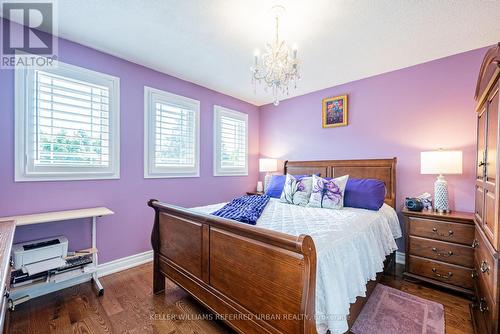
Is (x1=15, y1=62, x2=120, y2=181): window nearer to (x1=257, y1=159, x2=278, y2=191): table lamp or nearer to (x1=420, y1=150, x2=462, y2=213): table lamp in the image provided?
(x1=257, y1=159, x2=278, y2=191): table lamp

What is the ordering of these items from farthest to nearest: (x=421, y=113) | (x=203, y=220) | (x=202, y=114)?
(x=202, y=114)
(x=421, y=113)
(x=203, y=220)

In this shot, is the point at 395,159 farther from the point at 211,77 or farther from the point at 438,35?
the point at 211,77

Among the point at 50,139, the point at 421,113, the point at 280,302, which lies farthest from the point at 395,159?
the point at 50,139

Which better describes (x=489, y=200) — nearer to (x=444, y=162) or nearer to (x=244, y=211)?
(x=444, y=162)

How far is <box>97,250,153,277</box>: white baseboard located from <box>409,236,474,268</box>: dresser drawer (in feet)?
10.4

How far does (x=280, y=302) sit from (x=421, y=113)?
2.84 meters

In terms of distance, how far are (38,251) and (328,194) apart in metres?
2.86

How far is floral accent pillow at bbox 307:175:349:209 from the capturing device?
2.45m

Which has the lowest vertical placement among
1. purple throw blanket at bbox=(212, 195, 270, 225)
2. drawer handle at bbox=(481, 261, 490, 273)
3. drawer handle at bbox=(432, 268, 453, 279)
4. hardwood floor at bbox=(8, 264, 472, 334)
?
hardwood floor at bbox=(8, 264, 472, 334)

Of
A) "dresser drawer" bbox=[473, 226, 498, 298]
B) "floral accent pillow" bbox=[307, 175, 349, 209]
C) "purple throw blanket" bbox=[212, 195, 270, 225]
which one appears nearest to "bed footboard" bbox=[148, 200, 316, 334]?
"purple throw blanket" bbox=[212, 195, 270, 225]

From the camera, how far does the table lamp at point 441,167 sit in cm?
223

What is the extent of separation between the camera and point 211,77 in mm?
3184

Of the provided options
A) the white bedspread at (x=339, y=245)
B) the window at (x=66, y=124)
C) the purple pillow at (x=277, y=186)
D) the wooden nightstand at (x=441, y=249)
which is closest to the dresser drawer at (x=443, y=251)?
the wooden nightstand at (x=441, y=249)

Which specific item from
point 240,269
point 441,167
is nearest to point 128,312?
point 240,269
